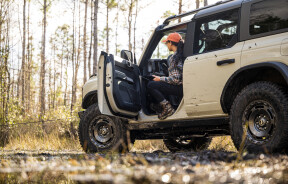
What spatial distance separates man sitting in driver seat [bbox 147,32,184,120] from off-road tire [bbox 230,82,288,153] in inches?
47.8

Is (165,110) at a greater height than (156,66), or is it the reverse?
(156,66)

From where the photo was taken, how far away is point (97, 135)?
18.4 feet

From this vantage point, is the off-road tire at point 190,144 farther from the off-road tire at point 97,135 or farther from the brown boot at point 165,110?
the brown boot at point 165,110

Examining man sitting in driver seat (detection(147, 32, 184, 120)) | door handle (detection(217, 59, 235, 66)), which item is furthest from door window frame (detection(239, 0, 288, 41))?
man sitting in driver seat (detection(147, 32, 184, 120))

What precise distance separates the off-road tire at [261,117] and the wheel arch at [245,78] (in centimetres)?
20

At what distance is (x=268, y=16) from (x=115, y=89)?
7.62 ft

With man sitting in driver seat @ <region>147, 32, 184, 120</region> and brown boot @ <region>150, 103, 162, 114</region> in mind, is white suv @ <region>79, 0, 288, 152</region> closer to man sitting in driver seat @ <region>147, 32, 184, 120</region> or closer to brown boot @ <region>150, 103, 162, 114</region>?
brown boot @ <region>150, 103, 162, 114</region>

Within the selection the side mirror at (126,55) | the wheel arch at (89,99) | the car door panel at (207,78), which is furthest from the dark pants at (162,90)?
the wheel arch at (89,99)

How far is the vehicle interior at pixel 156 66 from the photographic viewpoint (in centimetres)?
550

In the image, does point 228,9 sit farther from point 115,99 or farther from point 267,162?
point 267,162

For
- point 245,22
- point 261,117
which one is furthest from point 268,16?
point 261,117

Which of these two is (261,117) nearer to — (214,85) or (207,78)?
(214,85)

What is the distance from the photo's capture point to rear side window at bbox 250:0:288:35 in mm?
3906

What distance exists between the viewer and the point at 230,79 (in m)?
4.19
